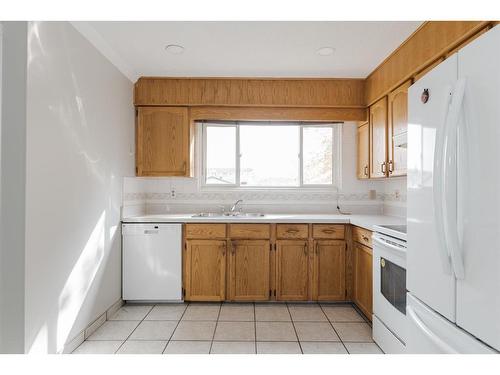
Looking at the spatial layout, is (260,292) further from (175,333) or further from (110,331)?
(110,331)

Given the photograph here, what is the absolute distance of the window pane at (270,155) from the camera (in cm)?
365

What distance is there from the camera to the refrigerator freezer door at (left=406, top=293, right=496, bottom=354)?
934 millimetres

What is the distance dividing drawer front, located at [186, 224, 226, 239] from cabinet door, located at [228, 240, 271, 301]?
16 centimetres

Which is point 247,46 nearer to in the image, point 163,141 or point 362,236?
point 163,141

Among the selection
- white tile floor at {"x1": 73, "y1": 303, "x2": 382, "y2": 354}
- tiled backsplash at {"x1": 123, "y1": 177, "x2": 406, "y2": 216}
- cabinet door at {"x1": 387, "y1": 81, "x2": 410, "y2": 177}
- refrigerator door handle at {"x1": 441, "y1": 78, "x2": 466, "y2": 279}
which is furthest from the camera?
tiled backsplash at {"x1": 123, "y1": 177, "x2": 406, "y2": 216}

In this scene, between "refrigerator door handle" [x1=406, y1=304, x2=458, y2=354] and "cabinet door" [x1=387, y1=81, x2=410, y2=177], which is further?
"cabinet door" [x1=387, y1=81, x2=410, y2=177]

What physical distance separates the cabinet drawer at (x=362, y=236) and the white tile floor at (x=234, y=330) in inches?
26.9

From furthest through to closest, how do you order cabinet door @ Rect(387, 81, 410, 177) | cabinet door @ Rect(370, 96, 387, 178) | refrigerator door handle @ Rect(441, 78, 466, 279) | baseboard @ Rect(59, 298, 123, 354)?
cabinet door @ Rect(370, 96, 387, 178)
cabinet door @ Rect(387, 81, 410, 177)
baseboard @ Rect(59, 298, 123, 354)
refrigerator door handle @ Rect(441, 78, 466, 279)

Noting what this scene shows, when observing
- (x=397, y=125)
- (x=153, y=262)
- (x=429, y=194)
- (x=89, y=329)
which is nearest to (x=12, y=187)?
(x=89, y=329)

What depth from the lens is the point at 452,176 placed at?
961mm

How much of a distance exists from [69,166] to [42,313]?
934 mm

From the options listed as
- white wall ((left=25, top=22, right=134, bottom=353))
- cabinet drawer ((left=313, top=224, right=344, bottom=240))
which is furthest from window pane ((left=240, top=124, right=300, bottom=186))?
white wall ((left=25, top=22, right=134, bottom=353))

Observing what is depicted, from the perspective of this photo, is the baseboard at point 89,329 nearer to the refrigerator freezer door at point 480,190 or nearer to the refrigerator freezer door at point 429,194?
the refrigerator freezer door at point 429,194

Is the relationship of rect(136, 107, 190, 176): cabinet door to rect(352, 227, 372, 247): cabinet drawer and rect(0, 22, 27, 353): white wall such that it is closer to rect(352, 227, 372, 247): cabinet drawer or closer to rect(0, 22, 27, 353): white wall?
rect(0, 22, 27, 353): white wall
